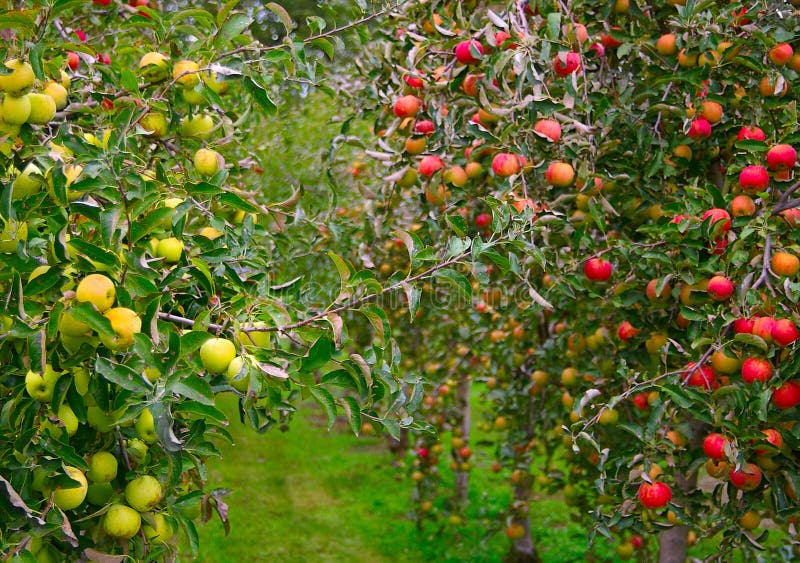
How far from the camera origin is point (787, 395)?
6.48ft

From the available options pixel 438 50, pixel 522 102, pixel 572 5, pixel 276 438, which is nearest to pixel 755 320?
pixel 522 102

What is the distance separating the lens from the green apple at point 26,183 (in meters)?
1.40

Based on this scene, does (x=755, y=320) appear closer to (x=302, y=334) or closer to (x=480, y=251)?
(x=480, y=251)

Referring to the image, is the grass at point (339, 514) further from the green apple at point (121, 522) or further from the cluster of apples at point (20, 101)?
the cluster of apples at point (20, 101)

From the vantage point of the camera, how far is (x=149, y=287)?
1.29 m

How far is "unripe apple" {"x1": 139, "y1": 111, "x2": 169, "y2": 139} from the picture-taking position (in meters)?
1.74

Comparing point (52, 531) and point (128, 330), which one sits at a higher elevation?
point (128, 330)

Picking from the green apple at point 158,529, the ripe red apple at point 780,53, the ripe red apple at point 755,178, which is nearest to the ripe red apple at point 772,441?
the ripe red apple at point 755,178

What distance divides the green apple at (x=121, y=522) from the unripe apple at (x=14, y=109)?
76 centimetres

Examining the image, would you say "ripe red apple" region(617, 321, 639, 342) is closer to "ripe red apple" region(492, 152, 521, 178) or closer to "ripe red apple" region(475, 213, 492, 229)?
"ripe red apple" region(475, 213, 492, 229)

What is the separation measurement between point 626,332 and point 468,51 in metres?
1.15

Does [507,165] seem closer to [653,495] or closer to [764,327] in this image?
[764,327]

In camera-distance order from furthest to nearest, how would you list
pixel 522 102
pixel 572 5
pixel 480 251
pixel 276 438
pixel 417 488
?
1. pixel 276 438
2. pixel 417 488
3. pixel 572 5
4. pixel 522 102
5. pixel 480 251

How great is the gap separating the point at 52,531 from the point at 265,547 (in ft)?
13.5
